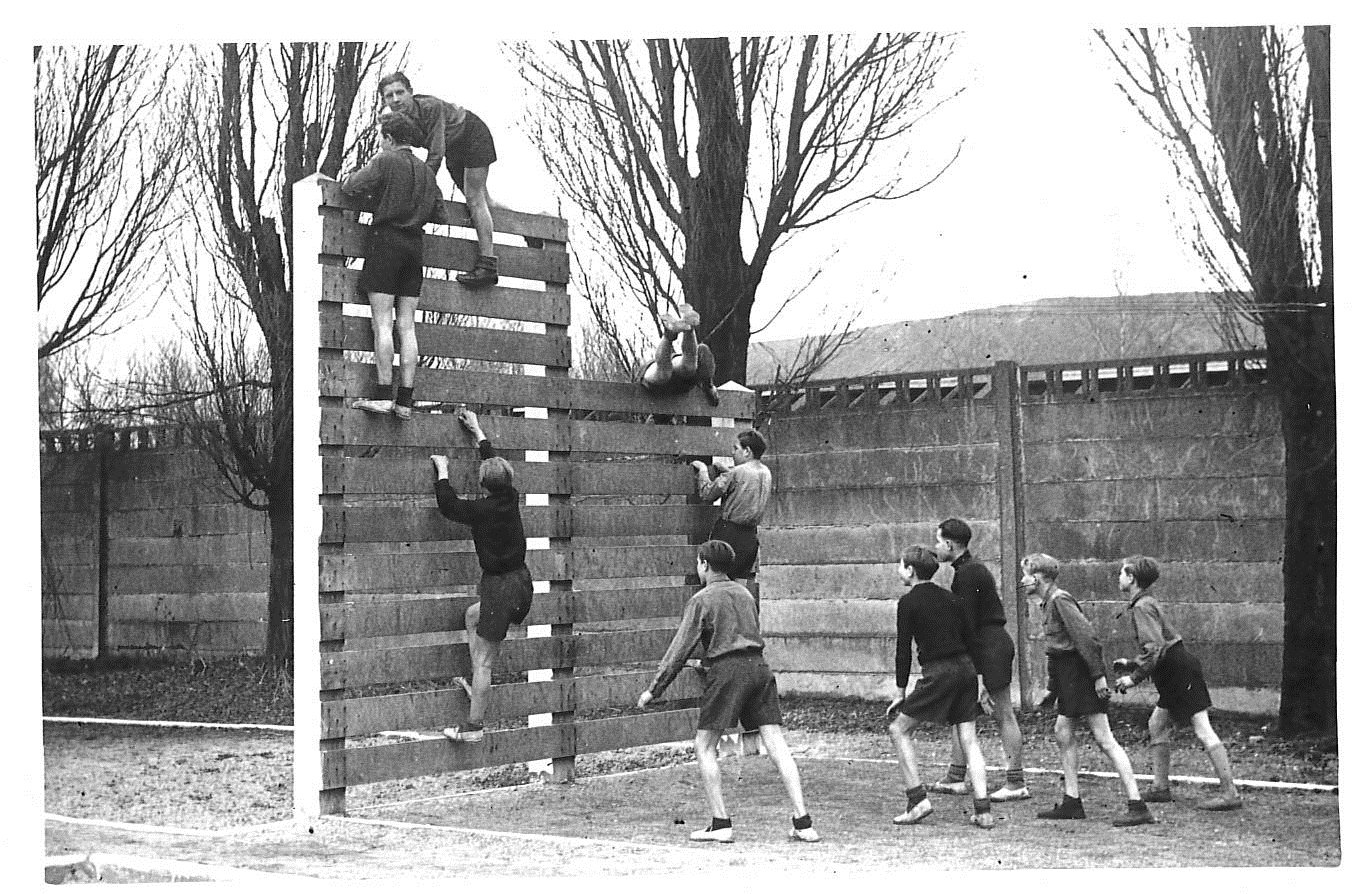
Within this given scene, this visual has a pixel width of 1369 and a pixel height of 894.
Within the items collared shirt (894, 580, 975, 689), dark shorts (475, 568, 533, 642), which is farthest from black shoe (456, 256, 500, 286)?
collared shirt (894, 580, 975, 689)

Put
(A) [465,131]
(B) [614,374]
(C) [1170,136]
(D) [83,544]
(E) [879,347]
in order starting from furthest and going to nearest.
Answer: (E) [879,347] < (B) [614,374] < (D) [83,544] < (C) [1170,136] < (A) [465,131]

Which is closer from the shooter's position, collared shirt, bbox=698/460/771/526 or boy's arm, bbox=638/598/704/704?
boy's arm, bbox=638/598/704/704

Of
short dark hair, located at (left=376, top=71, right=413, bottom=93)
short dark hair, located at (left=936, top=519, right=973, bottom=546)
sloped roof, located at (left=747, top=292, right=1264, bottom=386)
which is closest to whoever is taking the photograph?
short dark hair, located at (left=936, top=519, right=973, bottom=546)

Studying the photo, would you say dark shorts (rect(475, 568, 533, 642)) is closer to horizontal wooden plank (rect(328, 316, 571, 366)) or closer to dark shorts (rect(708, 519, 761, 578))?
horizontal wooden plank (rect(328, 316, 571, 366))

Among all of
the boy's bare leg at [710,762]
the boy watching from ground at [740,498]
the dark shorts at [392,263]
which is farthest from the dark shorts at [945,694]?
the dark shorts at [392,263]

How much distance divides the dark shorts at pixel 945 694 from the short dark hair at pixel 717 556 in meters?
1.21

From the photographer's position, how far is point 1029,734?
1202 centimetres

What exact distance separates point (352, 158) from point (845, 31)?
4.60m

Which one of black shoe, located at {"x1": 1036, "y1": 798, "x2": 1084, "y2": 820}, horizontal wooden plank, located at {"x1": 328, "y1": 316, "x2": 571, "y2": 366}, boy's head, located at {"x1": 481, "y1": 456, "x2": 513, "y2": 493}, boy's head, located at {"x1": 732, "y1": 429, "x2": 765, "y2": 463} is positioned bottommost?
black shoe, located at {"x1": 1036, "y1": 798, "x2": 1084, "y2": 820}

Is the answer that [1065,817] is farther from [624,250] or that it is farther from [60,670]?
[60,670]

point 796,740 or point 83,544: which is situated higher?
point 83,544

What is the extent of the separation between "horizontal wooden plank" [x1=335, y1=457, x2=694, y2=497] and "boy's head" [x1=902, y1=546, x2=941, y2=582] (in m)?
2.56

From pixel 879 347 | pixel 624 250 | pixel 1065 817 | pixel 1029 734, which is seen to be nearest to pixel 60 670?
pixel 624 250

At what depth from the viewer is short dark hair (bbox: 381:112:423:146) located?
30.6 feet
